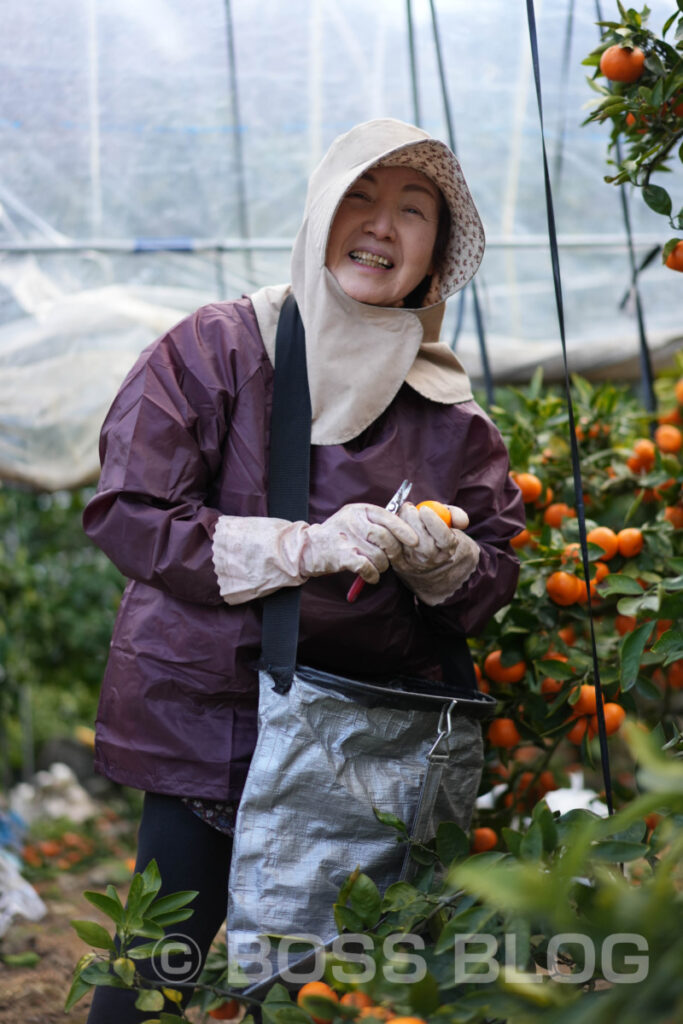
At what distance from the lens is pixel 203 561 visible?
1.33 meters

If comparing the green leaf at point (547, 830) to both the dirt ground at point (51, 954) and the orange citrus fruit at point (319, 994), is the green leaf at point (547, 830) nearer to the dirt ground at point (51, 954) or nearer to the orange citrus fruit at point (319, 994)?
the orange citrus fruit at point (319, 994)

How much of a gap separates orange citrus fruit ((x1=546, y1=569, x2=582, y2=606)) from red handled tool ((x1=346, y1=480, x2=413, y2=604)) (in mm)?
470

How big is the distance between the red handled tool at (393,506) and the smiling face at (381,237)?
32 centimetres

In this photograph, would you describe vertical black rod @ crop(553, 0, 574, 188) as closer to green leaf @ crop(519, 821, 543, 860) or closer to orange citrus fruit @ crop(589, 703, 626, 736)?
orange citrus fruit @ crop(589, 703, 626, 736)

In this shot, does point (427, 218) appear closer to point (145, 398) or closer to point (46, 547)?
point (145, 398)

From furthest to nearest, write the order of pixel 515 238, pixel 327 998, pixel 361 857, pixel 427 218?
pixel 515 238 → pixel 427 218 → pixel 361 857 → pixel 327 998

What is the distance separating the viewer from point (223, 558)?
4.35 ft

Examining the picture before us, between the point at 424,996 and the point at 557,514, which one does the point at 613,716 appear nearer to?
the point at 557,514

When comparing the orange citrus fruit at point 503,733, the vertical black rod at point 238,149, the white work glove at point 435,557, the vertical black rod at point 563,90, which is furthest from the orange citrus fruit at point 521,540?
the vertical black rod at point 563,90

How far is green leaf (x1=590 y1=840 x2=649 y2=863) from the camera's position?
→ 899mm

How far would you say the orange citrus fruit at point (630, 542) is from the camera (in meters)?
1.84

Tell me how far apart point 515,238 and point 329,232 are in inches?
73.4

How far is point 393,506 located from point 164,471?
0.32 metres

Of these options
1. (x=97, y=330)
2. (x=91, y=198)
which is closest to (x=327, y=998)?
(x=97, y=330)
